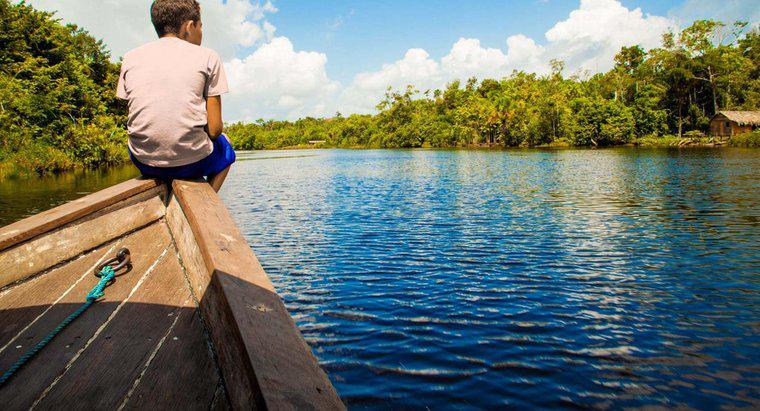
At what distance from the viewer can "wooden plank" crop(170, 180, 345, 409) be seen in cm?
112

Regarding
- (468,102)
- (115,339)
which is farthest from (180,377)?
(468,102)

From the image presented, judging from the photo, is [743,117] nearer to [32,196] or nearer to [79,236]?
[32,196]

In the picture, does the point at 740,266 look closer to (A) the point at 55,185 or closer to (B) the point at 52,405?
(B) the point at 52,405

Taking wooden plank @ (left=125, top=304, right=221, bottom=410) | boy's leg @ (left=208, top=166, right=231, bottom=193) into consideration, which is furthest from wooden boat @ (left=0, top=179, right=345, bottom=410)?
boy's leg @ (left=208, top=166, right=231, bottom=193)

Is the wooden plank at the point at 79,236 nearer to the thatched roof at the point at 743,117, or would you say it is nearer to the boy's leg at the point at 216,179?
the boy's leg at the point at 216,179

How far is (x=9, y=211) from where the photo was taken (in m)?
14.4

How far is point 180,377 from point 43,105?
120ft

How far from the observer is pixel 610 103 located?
59.0 m

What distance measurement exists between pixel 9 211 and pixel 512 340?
16.6m

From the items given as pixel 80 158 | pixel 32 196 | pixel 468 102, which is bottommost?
pixel 32 196

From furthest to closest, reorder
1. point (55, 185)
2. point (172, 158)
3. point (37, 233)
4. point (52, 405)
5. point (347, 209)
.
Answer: point (55, 185)
point (347, 209)
point (172, 158)
point (37, 233)
point (52, 405)

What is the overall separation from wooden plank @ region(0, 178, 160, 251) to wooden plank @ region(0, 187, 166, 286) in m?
0.05

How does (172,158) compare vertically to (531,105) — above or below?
below

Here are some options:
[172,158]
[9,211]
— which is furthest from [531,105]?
[172,158]
